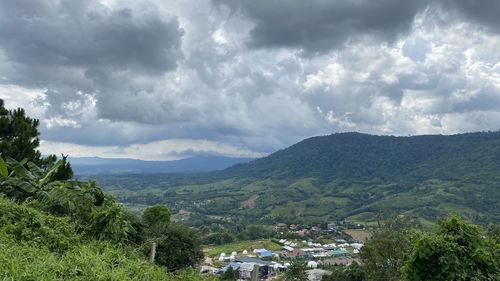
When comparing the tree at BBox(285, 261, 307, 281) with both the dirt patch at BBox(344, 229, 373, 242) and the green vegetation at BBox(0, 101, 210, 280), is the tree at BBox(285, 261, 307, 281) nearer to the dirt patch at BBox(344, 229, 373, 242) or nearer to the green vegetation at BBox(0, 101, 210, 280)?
the green vegetation at BBox(0, 101, 210, 280)

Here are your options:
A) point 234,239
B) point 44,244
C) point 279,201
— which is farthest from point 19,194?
point 279,201

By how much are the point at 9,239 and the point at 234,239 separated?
10875 centimetres

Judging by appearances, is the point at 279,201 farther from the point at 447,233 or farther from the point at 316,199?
the point at 447,233

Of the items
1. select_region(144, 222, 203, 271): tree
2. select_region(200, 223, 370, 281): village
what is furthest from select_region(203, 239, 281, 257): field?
select_region(144, 222, 203, 271): tree

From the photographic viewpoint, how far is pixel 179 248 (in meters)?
34.9

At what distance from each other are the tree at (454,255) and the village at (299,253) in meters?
52.0

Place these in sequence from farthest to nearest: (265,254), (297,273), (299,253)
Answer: (299,253) → (265,254) → (297,273)

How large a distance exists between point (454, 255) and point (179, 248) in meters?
29.1

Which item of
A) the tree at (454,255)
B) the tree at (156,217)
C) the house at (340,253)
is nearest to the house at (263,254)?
the house at (340,253)

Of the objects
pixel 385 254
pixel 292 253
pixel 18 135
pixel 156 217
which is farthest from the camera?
pixel 292 253

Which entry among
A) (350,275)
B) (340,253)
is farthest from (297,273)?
(340,253)

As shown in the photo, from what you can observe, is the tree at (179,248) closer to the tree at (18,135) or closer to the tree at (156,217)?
the tree at (156,217)

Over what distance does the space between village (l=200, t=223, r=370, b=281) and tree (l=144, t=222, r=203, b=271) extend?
2425 cm

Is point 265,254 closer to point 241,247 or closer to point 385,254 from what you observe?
point 241,247
